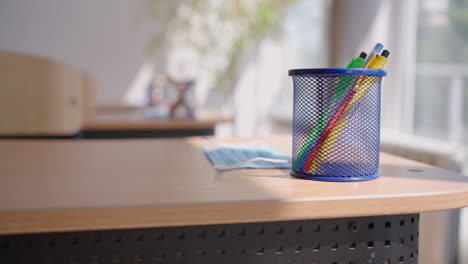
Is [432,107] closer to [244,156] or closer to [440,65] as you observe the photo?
[440,65]

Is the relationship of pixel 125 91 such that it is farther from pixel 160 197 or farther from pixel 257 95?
pixel 160 197

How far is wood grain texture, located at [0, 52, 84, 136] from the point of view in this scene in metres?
1.57

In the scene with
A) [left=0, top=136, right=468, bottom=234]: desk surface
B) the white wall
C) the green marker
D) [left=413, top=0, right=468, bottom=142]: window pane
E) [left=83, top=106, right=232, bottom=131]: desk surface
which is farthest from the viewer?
the white wall

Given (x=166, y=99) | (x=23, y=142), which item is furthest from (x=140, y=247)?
(x=166, y=99)

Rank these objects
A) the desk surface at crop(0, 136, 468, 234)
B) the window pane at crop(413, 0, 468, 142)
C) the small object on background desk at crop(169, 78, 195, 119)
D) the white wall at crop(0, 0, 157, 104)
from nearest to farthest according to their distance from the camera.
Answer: the desk surface at crop(0, 136, 468, 234)
the small object on background desk at crop(169, 78, 195, 119)
the window pane at crop(413, 0, 468, 142)
the white wall at crop(0, 0, 157, 104)

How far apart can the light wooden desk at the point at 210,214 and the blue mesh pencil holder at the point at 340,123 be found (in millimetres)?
32

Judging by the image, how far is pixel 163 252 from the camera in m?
0.64

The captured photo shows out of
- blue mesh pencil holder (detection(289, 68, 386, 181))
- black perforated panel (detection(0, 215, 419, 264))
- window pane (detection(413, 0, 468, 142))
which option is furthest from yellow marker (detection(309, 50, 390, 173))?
window pane (detection(413, 0, 468, 142))

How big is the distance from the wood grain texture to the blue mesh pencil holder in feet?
3.87

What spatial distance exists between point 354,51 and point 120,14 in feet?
8.19

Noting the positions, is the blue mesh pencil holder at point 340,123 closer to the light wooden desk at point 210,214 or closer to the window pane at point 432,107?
the light wooden desk at point 210,214

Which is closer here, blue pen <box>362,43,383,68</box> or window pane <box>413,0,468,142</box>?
blue pen <box>362,43,383,68</box>

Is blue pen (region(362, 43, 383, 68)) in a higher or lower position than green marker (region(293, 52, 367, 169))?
higher

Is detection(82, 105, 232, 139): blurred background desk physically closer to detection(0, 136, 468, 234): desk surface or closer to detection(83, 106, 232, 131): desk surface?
detection(83, 106, 232, 131): desk surface
